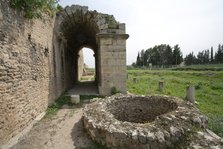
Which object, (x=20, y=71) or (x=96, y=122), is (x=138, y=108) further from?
(x=20, y=71)

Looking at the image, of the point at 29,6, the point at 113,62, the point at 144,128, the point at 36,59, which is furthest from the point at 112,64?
the point at 144,128

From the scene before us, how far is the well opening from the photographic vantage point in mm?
7125

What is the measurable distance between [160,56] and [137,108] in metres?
58.2

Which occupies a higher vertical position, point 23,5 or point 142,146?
point 23,5

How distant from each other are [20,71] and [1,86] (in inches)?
45.0

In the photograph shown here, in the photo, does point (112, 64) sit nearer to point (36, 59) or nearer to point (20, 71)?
point (36, 59)

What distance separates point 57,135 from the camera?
568 cm

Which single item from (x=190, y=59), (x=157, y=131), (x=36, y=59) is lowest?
(x=157, y=131)

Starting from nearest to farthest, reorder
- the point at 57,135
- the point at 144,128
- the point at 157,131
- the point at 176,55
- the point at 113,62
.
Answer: the point at 157,131, the point at 144,128, the point at 57,135, the point at 113,62, the point at 176,55

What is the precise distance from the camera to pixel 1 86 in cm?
488

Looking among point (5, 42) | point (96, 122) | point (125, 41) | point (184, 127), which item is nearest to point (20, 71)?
point (5, 42)

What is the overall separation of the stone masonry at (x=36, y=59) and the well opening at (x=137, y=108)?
9.27 feet

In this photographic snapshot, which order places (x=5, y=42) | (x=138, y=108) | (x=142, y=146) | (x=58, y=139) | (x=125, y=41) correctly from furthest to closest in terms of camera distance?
1. (x=125, y=41)
2. (x=138, y=108)
3. (x=58, y=139)
4. (x=5, y=42)
5. (x=142, y=146)

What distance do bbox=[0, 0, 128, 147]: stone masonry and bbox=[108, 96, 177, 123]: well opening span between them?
2825 mm
